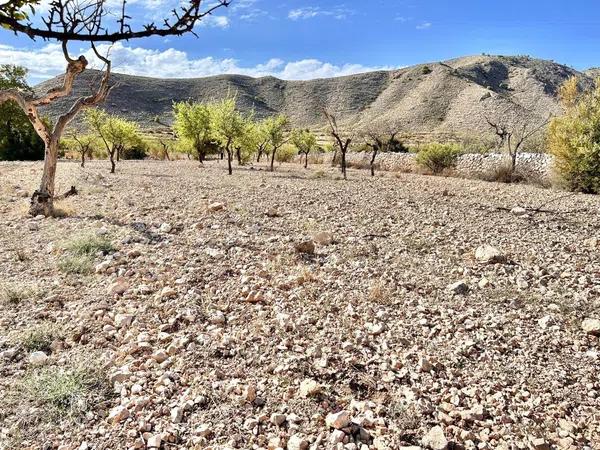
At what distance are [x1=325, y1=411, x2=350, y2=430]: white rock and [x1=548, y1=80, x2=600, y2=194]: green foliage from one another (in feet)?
53.1

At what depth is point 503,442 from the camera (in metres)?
2.93

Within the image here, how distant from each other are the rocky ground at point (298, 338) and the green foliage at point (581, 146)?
8.74 m

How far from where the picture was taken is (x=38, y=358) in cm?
396

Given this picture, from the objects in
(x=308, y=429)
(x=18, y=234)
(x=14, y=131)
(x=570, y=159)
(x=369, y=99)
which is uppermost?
(x=369, y=99)

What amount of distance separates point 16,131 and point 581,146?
4091cm

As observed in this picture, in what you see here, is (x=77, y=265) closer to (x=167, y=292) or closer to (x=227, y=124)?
(x=167, y=292)

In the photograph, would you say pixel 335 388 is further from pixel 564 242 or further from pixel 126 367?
pixel 564 242

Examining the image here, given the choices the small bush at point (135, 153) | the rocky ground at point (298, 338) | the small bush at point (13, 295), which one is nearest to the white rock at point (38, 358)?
the rocky ground at point (298, 338)

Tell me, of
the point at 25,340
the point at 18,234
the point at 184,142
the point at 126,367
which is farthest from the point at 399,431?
the point at 184,142

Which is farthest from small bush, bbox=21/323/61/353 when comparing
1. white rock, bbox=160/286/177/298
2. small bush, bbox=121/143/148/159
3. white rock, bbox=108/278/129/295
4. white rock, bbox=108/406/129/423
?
small bush, bbox=121/143/148/159

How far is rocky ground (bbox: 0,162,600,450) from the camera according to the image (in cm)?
312

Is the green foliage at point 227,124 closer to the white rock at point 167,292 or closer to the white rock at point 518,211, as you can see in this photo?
the white rock at point 518,211

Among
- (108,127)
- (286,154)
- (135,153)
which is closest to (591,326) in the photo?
(108,127)

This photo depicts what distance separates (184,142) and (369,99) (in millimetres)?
61411
